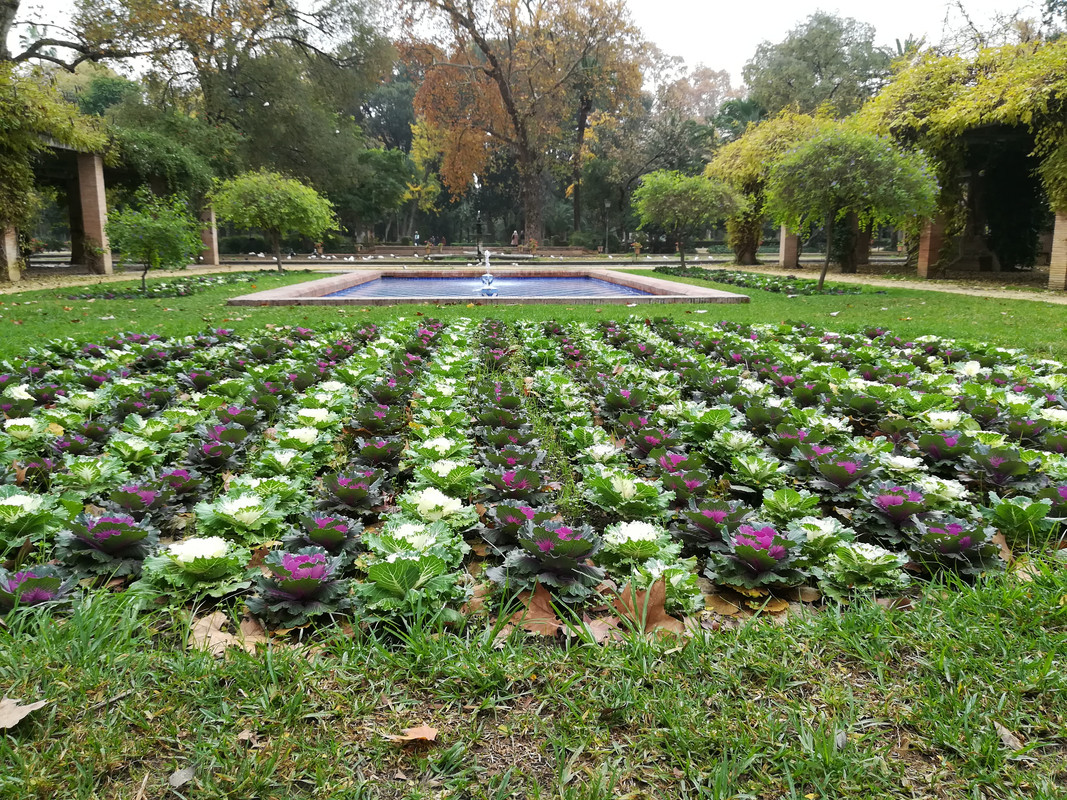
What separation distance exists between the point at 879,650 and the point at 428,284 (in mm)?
16905

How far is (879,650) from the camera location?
60.3 inches

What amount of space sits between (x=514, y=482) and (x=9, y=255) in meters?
16.2

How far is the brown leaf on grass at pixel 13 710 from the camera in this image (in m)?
1.22

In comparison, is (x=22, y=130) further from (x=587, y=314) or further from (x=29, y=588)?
(x=29, y=588)

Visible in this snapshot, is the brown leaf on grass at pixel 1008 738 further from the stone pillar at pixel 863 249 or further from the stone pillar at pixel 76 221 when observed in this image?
the stone pillar at pixel 863 249

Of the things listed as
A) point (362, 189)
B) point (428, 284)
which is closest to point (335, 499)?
point (428, 284)

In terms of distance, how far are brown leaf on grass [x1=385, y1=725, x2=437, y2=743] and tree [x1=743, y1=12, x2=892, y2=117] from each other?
33.2 m

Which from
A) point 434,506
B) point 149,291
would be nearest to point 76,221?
point 149,291

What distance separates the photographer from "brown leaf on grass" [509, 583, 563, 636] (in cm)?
166

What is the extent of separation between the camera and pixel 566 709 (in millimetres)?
1381

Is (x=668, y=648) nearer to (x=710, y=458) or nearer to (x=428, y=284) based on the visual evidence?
(x=710, y=458)

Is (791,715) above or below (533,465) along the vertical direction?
below

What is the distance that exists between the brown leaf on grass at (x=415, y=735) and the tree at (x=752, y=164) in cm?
1857

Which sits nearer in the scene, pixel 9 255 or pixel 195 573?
pixel 195 573
